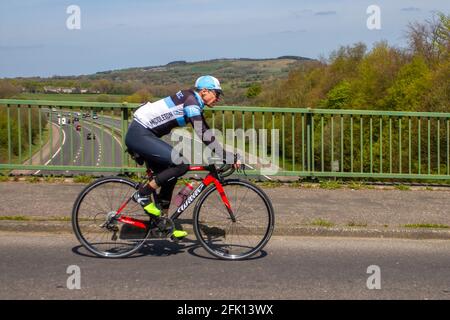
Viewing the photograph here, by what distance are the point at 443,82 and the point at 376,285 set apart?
31.2m

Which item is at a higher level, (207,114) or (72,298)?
(207,114)

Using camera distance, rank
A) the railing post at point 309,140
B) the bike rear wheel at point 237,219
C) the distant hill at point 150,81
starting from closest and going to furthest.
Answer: the bike rear wheel at point 237,219 → the railing post at point 309,140 → the distant hill at point 150,81

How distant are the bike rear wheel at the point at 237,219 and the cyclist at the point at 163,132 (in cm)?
32

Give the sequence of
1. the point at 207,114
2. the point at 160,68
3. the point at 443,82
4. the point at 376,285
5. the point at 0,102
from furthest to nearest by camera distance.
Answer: the point at 443,82 < the point at 160,68 < the point at 207,114 < the point at 0,102 < the point at 376,285

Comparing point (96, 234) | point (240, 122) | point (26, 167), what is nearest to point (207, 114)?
point (240, 122)

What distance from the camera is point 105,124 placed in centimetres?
1222

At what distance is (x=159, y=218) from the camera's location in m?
7.25

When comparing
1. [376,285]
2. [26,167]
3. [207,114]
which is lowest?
[376,285]

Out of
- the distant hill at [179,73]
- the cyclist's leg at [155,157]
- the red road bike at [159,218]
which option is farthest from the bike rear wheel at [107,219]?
the distant hill at [179,73]

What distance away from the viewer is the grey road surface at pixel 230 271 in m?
6.16

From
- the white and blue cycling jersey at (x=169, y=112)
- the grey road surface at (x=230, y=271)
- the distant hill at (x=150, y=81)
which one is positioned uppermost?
the distant hill at (x=150, y=81)

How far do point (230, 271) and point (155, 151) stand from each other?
1.40 metres

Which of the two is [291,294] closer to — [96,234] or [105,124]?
[96,234]

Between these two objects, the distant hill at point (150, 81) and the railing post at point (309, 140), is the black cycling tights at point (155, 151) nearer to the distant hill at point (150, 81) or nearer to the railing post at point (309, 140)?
the distant hill at point (150, 81)
